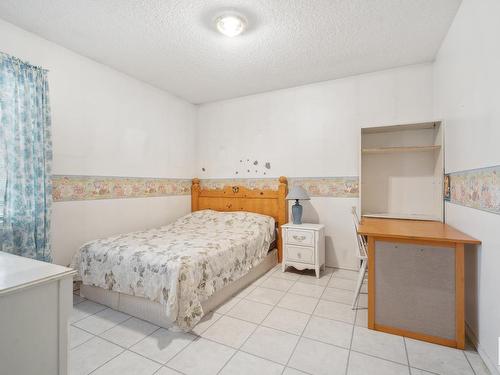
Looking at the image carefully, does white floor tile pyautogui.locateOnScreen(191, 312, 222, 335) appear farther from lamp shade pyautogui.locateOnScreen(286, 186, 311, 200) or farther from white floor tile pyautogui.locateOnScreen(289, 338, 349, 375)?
lamp shade pyautogui.locateOnScreen(286, 186, 311, 200)

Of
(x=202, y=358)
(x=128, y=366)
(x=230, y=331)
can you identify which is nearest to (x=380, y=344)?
(x=230, y=331)

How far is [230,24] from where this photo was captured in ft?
7.06

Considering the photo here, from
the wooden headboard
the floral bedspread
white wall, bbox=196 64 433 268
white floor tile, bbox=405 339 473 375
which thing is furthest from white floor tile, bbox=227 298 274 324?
white wall, bbox=196 64 433 268

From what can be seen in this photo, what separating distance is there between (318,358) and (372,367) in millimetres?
318

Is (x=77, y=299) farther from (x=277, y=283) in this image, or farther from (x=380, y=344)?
(x=380, y=344)

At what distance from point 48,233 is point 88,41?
6.05 feet

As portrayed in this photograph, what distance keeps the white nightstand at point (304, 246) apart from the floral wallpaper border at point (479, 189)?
139cm

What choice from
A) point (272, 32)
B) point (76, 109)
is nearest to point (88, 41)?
point (76, 109)

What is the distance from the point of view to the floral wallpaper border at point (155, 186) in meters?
2.63

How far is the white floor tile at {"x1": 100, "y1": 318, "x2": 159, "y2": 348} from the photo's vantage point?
1.84 m

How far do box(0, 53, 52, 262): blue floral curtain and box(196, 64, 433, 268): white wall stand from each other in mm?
2348

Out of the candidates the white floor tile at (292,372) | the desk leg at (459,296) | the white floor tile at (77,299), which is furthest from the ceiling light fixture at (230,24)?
the white floor tile at (77,299)

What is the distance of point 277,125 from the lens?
3725 mm

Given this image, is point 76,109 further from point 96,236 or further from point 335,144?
point 335,144
